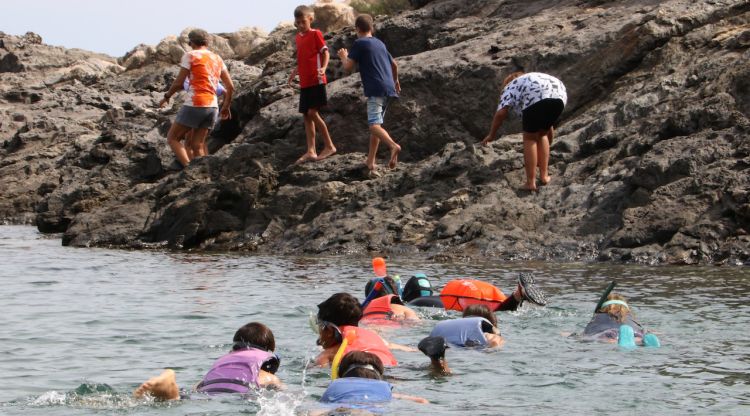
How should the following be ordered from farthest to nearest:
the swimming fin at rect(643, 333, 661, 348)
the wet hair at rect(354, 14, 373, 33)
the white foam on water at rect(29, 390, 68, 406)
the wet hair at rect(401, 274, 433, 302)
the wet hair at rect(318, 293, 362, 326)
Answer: the wet hair at rect(354, 14, 373, 33)
the wet hair at rect(401, 274, 433, 302)
the swimming fin at rect(643, 333, 661, 348)
the wet hair at rect(318, 293, 362, 326)
the white foam on water at rect(29, 390, 68, 406)

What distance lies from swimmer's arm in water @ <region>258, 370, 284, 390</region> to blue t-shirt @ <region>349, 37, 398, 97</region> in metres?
8.56

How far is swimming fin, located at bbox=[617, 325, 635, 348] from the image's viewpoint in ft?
28.7

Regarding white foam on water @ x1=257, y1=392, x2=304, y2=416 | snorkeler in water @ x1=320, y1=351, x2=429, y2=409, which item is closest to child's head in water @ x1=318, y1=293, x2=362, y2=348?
white foam on water @ x1=257, y1=392, x2=304, y2=416

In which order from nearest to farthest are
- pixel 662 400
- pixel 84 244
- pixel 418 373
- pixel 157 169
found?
pixel 662 400 < pixel 418 373 < pixel 84 244 < pixel 157 169

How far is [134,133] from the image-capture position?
72.6ft

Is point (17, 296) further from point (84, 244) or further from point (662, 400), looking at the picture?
point (662, 400)

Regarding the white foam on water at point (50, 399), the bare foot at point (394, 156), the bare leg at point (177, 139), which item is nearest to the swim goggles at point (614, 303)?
the white foam on water at point (50, 399)

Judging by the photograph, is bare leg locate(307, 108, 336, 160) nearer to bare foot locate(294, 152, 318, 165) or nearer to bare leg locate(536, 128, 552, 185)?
bare foot locate(294, 152, 318, 165)

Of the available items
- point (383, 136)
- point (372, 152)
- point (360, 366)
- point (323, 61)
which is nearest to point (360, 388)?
point (360, 366)

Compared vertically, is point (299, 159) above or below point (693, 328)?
above

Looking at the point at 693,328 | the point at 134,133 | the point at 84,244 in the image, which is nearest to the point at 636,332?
the point at 693,328

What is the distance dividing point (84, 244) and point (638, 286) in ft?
28.9

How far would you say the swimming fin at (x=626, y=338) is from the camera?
28.7ft

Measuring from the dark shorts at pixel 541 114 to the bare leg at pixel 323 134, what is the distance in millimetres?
3408
